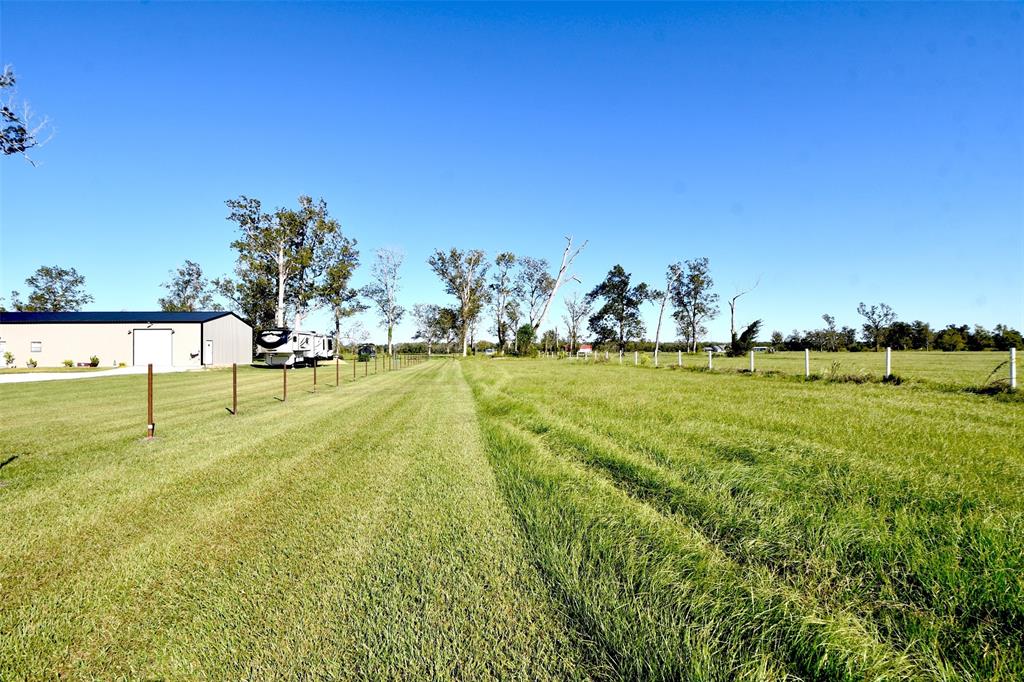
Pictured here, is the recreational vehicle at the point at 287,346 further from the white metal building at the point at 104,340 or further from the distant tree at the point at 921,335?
the distant tree at the point at 921,335

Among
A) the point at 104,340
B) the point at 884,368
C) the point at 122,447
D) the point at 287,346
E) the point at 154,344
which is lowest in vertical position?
the point at 122,447

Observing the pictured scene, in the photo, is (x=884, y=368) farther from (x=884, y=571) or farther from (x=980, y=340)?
(x=980, y=340)

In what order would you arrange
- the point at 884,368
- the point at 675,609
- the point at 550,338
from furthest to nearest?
the point at 550,338 → the point at 884,368 → the point at 675,609

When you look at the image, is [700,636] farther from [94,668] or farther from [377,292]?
[377,292]

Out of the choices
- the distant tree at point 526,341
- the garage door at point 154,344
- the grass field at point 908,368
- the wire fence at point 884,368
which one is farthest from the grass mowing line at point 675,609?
the distant tree at point 526,341

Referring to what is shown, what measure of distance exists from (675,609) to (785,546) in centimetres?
115

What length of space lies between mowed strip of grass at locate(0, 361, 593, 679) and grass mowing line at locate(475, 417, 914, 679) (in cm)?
22

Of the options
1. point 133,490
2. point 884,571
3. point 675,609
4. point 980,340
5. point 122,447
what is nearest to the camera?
point 675,609

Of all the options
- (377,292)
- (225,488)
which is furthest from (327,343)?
(225,488)

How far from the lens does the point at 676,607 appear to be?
2.21m

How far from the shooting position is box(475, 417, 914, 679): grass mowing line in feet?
5.83

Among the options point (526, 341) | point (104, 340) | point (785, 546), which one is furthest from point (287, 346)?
point (785, 546)

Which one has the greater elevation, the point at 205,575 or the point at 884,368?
the point at 884,368

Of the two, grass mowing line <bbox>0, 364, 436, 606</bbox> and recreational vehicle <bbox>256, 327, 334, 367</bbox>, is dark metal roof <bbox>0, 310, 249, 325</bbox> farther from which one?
grass mowing line <bbox>0, 364, 436, 606</bbox>
